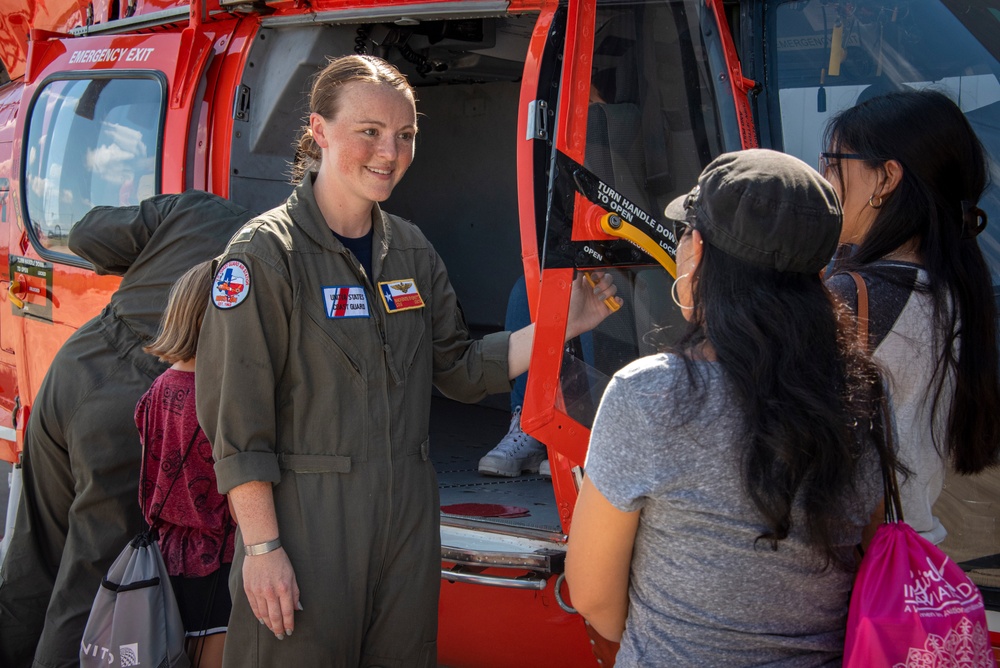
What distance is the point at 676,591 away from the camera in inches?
52.7

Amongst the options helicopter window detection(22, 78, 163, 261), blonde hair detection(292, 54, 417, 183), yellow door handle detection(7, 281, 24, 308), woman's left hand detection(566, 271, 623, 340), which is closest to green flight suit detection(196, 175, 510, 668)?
blonde hair detection(292, 54, 417, 183)

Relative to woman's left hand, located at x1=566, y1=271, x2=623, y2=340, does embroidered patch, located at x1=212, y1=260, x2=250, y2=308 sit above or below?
above

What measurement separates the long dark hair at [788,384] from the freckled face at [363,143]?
913 millimetres

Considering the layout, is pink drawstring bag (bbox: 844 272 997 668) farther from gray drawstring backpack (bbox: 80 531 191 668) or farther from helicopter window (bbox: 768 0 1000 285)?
gray drawstring backpack (bbox: 80 531 191 668)

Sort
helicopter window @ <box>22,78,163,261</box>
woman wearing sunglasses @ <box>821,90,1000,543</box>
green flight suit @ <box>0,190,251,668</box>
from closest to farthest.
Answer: woman wearing sunglasses @ <box>821,90,1000,543</box> < green flight suit @ <box>0,190,251,668</box> < helicopter window @ <box>22,78,163,261</box>

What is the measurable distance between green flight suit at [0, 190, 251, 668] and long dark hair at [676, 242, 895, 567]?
6.88ft

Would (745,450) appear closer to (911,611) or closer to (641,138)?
(911,611)

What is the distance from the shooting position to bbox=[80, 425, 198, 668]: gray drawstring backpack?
→ 2311 millimetres

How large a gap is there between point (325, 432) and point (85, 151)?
2.38 m

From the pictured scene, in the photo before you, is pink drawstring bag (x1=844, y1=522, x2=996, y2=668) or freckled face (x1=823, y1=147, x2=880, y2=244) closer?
pink drawstring bag (x1=844, y1=522, x2=996, y2=668)

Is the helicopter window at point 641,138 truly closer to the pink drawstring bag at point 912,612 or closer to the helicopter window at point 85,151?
the pink drawstring bag at point 912,612

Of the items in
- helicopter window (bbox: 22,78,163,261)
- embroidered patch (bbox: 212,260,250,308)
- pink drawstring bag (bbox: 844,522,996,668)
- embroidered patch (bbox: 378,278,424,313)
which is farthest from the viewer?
helicopter window (bbox: 22,78,163,261)

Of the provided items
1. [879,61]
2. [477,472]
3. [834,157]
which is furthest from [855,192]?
[477,472]

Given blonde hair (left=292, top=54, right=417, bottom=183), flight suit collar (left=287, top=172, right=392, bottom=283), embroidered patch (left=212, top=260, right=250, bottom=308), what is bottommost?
embroidered patch (left=212, top=260, right=250, bottom=308)
